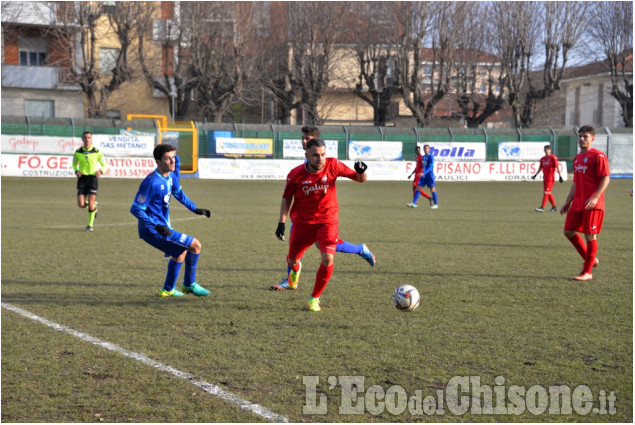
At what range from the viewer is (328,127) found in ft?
116

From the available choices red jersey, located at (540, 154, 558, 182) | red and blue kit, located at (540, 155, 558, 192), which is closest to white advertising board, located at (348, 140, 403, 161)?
red jersey, located at (540, 154, 558, 182)

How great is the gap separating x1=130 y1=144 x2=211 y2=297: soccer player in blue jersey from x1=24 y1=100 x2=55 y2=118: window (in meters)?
36.7

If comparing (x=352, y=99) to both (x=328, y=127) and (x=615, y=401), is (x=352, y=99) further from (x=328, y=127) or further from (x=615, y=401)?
(x=615, y=401)

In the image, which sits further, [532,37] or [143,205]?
[532,37]

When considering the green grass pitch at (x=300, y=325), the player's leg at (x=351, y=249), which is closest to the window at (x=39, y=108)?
the green grass pitch at (x=300, y=325)

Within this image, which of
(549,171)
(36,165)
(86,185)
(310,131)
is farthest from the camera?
(36,165)

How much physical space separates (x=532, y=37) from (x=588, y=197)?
3434cm

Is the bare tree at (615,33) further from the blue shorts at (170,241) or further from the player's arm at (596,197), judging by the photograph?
the blue shorts at (170,241)

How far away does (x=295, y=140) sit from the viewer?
3422 centimetres

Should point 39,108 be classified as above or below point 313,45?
below

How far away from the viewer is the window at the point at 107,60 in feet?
133

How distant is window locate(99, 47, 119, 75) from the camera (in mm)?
40469

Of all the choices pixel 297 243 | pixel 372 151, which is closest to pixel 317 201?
pixel 297 243

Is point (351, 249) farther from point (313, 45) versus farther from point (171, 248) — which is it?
point (313, 45)
